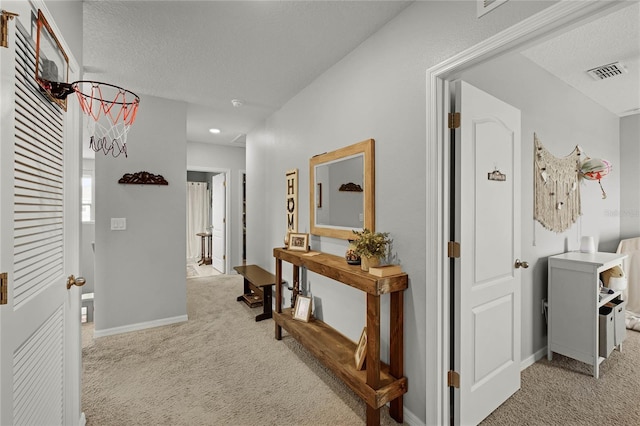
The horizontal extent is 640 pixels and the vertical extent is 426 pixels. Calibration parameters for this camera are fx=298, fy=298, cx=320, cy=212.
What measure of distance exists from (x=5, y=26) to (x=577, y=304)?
366cm

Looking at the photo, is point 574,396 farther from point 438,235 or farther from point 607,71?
point 607,71

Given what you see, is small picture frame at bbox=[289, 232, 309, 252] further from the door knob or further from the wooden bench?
the door knob

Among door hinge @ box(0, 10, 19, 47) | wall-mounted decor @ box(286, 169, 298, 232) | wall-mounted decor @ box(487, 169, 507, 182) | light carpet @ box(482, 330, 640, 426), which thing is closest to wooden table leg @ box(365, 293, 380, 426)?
light carpet @ box(482, 330, 640, 426)

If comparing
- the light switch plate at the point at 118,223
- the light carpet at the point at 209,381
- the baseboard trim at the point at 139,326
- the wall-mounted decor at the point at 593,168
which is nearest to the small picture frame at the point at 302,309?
the light carpet at the point at 209,381

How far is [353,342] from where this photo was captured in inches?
93.0

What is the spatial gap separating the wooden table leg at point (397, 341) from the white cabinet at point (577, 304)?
1.62m

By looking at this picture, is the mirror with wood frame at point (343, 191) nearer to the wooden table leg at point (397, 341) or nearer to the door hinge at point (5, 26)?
the wooden table leg at point (397, 341)

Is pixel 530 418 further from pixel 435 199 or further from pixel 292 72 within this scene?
pixel 292 72

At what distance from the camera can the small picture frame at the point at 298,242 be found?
286 cm

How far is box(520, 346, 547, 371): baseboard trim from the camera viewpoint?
2.43 meters

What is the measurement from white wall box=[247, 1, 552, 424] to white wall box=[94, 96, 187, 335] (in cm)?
171

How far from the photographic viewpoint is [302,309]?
2846 mm

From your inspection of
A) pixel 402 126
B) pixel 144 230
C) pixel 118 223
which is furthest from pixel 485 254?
pixel 118 223

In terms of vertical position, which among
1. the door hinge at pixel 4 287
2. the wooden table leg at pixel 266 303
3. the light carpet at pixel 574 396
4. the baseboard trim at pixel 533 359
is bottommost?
the light carpet at pixel 574 396
